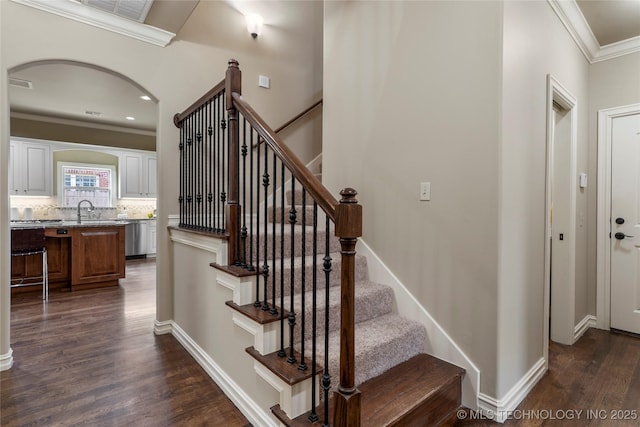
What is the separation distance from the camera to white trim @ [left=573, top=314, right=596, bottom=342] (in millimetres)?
2957

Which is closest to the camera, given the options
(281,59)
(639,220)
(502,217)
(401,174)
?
(502,217)

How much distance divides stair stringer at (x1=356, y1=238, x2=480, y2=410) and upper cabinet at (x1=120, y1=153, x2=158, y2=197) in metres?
6.57

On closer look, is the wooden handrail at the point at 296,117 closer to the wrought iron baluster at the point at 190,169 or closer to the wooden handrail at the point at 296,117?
the wooden handrail at the point at 296,117

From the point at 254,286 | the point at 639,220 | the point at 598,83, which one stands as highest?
the point at 598,83

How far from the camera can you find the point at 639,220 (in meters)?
3.03

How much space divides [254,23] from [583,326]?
444 cm

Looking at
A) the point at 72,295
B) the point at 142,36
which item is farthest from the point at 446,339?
the point at 72,295

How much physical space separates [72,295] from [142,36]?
348 centimetres

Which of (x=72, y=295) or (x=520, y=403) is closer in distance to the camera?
(x=520, y=403)

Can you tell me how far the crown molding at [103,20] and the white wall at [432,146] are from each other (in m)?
1.58

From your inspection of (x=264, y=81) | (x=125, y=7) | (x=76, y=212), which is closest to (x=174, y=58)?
(x=125, y=7)

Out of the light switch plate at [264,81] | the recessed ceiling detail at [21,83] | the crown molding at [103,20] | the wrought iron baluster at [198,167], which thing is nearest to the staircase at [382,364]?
the wrought iron baluster at [198,167]

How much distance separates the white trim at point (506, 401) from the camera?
179 centimetres

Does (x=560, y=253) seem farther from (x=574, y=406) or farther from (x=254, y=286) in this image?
(x=254, y=286)
